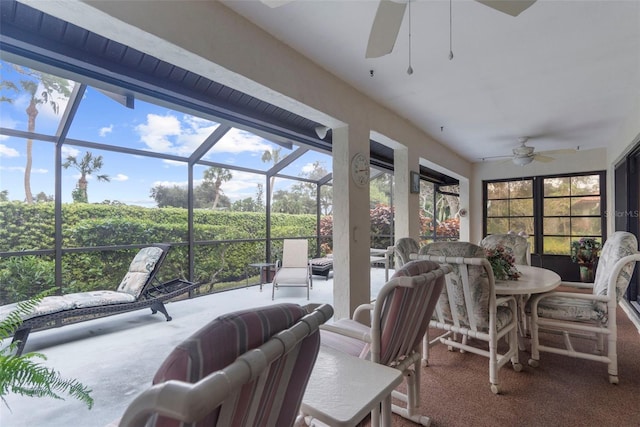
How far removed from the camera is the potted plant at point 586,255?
5.60 m

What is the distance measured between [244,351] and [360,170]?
279cm

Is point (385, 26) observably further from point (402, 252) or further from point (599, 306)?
point (599, 306)

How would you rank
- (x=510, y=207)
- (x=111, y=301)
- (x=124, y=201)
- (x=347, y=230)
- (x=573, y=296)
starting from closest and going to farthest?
(x=573, y=296) → (x=347, y=230) → (x=111, y=301) → (x=124, y=201) → (x=510, y=207)

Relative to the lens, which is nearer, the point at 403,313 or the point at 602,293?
the point at 403,313

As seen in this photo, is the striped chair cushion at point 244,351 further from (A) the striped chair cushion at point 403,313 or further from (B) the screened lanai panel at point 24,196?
(B) the screened lanai panel at point 24,196

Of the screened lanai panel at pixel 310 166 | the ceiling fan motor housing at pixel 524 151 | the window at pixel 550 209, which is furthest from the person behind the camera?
the screened lanai panel at pixel 310 166

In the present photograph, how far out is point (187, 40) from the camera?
1755 millimetres

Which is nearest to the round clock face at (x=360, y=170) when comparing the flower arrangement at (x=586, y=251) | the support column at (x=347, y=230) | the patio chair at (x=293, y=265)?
the support column at (x=347, y=230)

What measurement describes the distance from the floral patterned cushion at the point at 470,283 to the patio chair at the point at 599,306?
1.60 ft

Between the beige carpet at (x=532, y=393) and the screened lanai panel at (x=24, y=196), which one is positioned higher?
the screened lanai panel at (x=24, y=196)

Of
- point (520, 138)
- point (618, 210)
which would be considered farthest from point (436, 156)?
point (618, 210)

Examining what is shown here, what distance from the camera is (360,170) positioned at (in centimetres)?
321

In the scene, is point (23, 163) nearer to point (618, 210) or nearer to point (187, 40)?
point (187, 40)

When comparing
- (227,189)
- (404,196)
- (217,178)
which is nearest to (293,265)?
(227,189)
